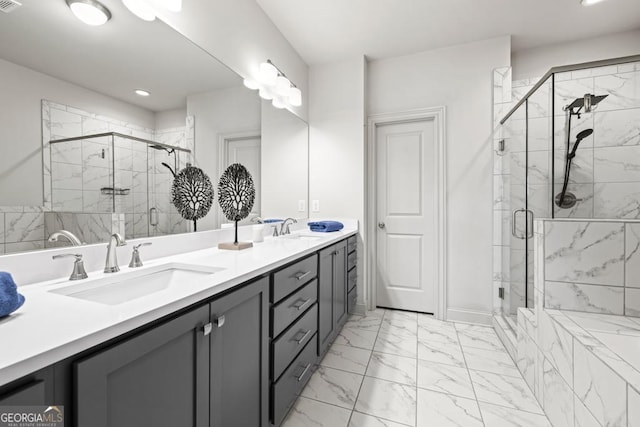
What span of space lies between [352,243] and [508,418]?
59.9 inches

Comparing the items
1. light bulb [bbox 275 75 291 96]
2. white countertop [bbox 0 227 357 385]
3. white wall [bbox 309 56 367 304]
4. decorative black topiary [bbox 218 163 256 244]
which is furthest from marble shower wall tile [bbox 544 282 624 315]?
light bulb [bbox 275 75 291 96]

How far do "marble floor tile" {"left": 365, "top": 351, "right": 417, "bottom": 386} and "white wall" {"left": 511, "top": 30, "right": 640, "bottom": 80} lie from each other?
9.08 ft

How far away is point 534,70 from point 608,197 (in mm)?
1394

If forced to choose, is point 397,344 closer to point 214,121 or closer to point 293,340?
point 293,340

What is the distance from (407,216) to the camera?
2887mm

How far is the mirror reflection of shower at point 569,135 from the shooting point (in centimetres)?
184

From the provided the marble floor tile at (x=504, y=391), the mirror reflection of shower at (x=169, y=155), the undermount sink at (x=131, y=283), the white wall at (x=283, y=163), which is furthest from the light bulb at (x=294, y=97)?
the marble floor tile at (x=504, y=391)

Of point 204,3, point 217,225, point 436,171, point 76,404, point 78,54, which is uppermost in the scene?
point 204,3

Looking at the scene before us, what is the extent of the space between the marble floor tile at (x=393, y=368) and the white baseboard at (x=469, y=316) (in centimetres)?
90

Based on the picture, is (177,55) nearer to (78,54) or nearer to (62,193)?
(78,54)

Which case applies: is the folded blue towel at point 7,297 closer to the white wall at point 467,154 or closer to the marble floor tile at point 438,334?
the marble floor tile at point 438,334

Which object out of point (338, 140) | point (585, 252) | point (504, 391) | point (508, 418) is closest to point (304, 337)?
point (508, 418)

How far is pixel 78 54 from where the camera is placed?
107 centimetres

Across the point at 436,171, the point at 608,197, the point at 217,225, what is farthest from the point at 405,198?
the point at 217,225
